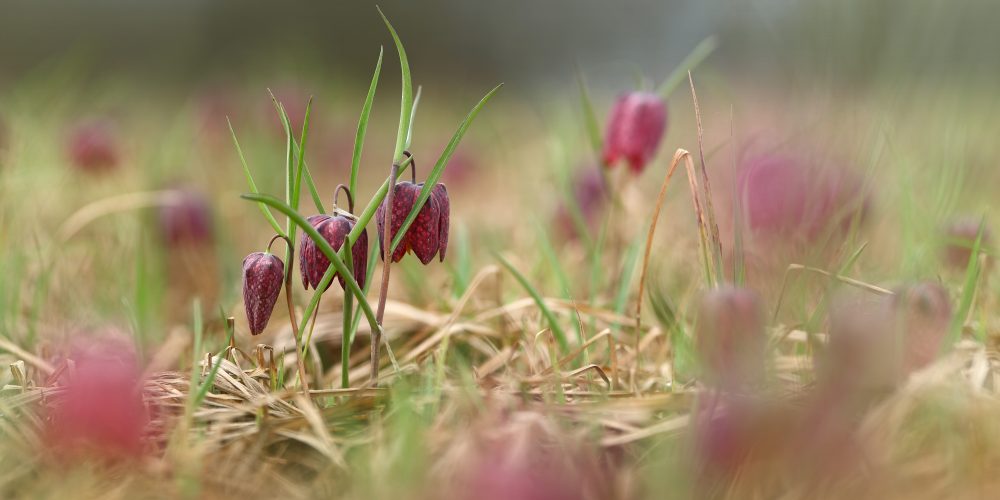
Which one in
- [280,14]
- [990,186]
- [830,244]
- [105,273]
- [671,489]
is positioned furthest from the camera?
[280,14]

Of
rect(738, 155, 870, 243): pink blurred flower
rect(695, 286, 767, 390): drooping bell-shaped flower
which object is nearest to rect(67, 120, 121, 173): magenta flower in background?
rect(738, 155, 870, 243): pink blurred flower

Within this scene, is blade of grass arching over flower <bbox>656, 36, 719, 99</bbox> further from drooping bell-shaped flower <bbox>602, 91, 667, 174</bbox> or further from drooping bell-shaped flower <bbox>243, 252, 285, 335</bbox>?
drooping bell-shaped flower <bbox>243, 252, 285, 335</bbox>

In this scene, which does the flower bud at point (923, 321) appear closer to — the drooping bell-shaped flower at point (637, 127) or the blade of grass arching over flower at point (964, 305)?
the blade of grass arching over flower at point (964, 305)

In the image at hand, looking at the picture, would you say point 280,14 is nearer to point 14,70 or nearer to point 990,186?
point 14,70

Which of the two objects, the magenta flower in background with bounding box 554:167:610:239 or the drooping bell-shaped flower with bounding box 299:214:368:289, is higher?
the magenta flower in background with bounding box 554:167:610:239

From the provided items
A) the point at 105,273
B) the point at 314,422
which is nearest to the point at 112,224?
the point at 105,273

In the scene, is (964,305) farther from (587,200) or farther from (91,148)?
(91,148)

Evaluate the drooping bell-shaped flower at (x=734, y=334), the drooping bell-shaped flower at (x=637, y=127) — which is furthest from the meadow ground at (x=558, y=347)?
the drooping bell-shaped flower at (x=637, y=127)
